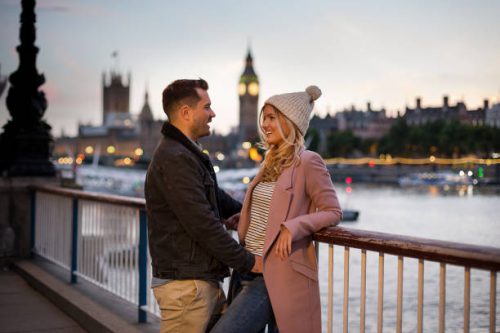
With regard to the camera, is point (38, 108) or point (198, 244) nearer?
point (198, 244)

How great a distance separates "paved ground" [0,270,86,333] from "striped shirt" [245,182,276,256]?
275 cm

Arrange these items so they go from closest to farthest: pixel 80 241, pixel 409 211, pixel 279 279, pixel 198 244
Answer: pixel 279 279
pixel 198 244
pixel 80 241
pixel 409 211

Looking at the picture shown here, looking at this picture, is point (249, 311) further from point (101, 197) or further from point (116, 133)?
point (116, 133)

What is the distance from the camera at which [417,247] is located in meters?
2.44

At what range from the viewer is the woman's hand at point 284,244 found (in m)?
2.62

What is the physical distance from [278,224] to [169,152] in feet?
1.84

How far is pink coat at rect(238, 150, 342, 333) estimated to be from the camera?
2646 millimetres

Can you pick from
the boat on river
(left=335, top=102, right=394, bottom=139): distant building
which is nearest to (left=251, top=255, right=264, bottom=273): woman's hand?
the boat on river

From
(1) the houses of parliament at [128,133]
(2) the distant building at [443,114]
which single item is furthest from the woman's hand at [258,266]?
(1) the houses of parliament at [128,133]

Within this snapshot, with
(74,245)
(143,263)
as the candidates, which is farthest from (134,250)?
(74,245)

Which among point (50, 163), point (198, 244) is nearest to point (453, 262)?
point (198, 244)

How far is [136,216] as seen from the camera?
4945 millimetres

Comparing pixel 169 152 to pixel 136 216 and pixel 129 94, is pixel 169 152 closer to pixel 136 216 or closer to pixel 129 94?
pixel 136 216

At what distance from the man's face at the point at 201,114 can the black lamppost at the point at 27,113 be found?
6.11m
